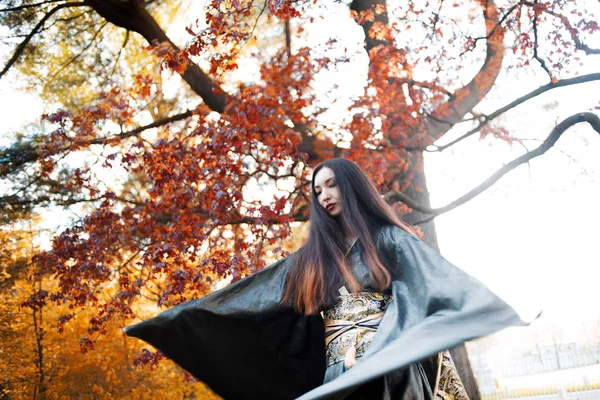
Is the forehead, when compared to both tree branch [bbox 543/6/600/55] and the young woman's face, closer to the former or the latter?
the young woman's face

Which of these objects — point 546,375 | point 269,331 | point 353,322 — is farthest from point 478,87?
point 546,375

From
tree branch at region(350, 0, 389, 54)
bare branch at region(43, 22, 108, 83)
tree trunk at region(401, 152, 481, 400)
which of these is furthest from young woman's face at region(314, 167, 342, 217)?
bare branch at region(43, 22, 108, 83)

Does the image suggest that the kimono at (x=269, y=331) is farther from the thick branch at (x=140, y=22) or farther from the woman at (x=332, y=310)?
the thick branch at (x=140, y=22)

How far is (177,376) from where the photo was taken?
1014 cm

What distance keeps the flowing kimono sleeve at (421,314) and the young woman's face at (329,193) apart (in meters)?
0.36

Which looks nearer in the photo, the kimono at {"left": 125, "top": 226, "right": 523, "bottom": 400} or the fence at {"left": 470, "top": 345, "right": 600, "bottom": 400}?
the kimono at {"left": 125, "top": 226, "right": 523, "bottom": 400}

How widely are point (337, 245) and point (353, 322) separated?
0.40 m

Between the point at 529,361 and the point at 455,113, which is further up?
the point at 455,113

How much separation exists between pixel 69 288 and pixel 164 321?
4.21 metres

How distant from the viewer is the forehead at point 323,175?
9.40ft

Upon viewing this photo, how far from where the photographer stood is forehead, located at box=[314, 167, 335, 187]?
287 cm

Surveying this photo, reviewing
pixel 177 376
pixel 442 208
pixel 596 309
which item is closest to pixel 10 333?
pixel 177 376

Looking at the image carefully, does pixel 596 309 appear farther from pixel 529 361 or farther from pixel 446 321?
pixel 446 321

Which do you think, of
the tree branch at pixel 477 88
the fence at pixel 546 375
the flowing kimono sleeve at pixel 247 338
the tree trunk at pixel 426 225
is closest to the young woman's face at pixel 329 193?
the flowing kimono sleeve at pixel 247 338
